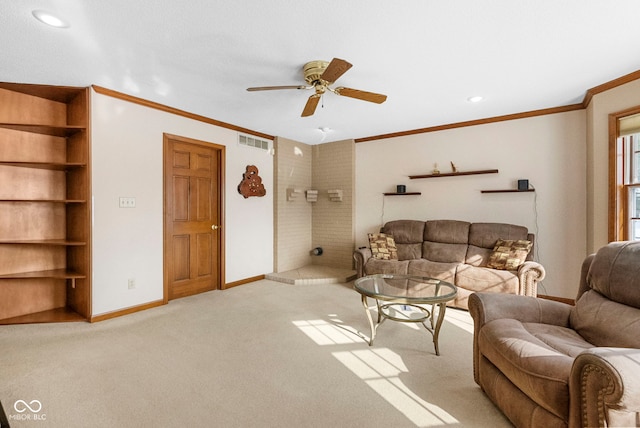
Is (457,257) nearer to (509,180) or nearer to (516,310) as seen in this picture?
(509,180)

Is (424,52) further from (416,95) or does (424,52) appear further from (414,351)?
(414,351)

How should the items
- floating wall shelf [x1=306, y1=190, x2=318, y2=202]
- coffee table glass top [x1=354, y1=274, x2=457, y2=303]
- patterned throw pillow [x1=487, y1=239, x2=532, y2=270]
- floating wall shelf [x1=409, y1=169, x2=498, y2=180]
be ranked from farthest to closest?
floating wall shelf [x1=306, y1=190, x2=318, y2=202] < floating wall shelf [x1=409, y1=169, x2=498, y2=180] < patterned throw pillow [x1=487, y1=239, x2=532, y2=270] < coffee table glass top [x1=354, y1=274, x2=457, y2=303]

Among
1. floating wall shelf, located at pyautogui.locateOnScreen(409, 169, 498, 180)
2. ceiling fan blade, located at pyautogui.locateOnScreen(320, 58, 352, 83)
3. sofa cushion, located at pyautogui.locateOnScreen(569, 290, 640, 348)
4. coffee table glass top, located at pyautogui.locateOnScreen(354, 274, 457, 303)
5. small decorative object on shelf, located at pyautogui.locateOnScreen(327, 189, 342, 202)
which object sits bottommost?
coffee table glass top, located at pyautogui.locateOnScreen(354, 274, 457, 303)

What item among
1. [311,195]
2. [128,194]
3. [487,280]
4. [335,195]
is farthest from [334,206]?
[128,194]

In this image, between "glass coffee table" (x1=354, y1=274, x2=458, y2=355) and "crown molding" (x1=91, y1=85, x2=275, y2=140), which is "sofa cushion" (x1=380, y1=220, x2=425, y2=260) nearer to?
"glass coffee table" (x1=354, y1=274, x2=458, y2=355)

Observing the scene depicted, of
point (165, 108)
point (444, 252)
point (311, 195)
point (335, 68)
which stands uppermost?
point (165, 108)

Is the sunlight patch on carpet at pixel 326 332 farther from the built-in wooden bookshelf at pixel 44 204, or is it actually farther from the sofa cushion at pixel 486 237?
the built-in wooden bookshelf at pixel 44 204

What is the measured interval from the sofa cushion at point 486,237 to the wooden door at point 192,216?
11.6ft

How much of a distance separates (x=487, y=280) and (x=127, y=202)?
166 inches

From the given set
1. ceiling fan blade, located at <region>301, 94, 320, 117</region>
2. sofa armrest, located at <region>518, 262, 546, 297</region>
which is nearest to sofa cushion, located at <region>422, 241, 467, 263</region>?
sofa armrest, located at <region>518, 262, 546, 297</region>

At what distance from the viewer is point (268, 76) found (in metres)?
2.95

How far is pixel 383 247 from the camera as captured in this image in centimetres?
458

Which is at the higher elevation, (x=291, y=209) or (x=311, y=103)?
(x=311, y=103)

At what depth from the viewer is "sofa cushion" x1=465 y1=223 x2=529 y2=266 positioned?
13.0 feet
